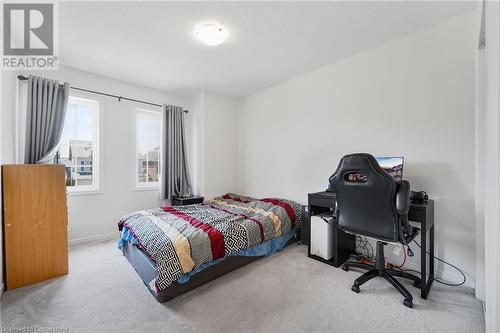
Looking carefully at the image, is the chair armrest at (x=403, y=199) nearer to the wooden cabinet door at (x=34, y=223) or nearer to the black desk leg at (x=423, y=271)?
the black desk leg at (x=423, y=271)

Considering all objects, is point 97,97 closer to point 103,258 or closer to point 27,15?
point 27,15

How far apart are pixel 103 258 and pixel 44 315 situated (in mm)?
1045

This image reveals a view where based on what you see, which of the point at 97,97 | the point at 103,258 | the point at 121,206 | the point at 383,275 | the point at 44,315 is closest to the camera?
the point at 44,315

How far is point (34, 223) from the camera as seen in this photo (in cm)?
211

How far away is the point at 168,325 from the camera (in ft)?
5.09

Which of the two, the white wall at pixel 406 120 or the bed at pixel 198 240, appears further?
the white wall at pixel 406 120

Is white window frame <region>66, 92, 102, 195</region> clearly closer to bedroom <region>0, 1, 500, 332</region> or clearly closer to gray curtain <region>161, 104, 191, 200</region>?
bedroom <region>0, 1, 500, 332</region>

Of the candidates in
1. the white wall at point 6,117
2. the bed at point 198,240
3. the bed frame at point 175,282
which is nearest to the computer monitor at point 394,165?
the bed at point 198,240

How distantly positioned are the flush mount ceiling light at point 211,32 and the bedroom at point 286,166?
0.02m

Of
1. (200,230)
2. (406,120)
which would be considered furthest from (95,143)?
(406,120)

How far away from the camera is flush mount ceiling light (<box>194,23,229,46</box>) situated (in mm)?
2201

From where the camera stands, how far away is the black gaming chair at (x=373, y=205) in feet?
5.71

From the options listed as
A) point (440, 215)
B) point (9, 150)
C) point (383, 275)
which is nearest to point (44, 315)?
point (9, 150)

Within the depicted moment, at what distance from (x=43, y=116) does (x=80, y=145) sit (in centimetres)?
63
